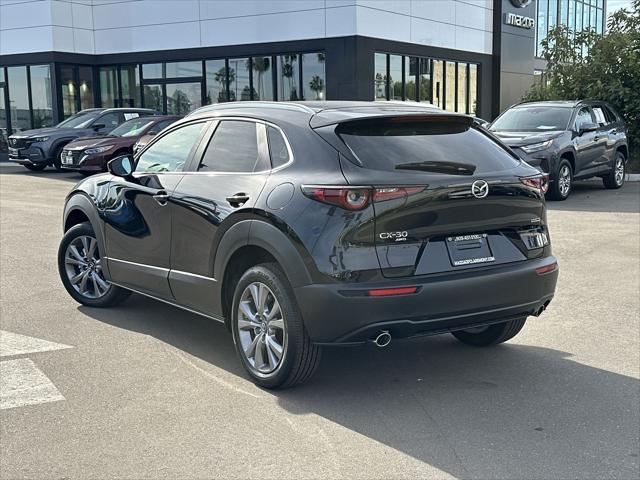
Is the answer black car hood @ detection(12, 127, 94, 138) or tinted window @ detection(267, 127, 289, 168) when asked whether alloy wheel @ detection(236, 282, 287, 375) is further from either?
black car hood @ detection(12, 127, 94, 138)

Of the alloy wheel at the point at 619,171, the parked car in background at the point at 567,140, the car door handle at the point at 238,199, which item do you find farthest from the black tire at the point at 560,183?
the car door handle at the point at 238,199

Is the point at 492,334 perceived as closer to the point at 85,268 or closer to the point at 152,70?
the point at 85,268

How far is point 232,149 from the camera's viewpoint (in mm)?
5336

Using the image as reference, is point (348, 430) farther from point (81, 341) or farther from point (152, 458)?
point (81, 341)

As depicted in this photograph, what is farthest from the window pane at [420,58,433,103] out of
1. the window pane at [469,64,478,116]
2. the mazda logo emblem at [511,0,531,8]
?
the mazda logo emblem at [511,0,531,8]

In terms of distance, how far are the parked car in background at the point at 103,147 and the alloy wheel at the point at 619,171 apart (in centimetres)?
977

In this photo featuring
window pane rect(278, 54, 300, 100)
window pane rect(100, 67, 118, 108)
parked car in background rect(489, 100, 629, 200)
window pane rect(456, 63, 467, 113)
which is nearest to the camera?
parked car in background rect(489, 100, 629, 200)

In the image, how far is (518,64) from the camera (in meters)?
33.2

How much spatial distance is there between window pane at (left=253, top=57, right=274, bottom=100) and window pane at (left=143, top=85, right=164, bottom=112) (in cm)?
437

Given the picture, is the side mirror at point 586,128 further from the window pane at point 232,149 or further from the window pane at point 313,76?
the window pane at point 232,149

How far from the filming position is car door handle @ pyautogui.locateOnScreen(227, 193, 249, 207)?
4.91 metres

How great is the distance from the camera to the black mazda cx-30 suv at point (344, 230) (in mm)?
4355

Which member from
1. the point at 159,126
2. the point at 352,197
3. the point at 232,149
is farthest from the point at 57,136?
the point at 352,197

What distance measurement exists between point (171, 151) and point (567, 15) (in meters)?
39.2
